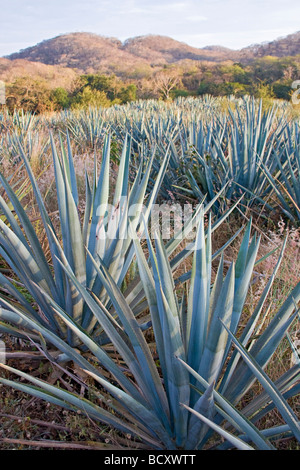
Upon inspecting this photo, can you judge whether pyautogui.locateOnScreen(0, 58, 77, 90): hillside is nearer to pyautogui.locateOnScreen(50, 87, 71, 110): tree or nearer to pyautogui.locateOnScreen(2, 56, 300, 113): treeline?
pyautogui.locateOnScreen(2, 56, 300, 113): treeline

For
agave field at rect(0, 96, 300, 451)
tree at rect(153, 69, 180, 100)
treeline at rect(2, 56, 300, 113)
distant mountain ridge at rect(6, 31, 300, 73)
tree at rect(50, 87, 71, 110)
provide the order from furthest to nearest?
distant mountain ridge at rect(6, 31, 300, 73) → tree at rect(50, 87, 71, 110) → tree at rect(153, 69, 180, 100) → treeline at rect(2, 56, 300, 113) → agave field at rect(0, 96, 300, 451)

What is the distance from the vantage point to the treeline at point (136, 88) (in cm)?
2001

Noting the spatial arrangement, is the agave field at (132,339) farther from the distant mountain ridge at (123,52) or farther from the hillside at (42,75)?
the distant mountain ridge at (123,52)

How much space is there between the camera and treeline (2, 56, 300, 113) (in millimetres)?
20006

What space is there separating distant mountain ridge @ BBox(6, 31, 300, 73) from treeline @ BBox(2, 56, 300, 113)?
26350mm

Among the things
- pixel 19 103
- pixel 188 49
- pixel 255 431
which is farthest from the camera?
pixel 188 49

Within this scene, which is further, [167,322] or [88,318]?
[88,318]

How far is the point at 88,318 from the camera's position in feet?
5.98

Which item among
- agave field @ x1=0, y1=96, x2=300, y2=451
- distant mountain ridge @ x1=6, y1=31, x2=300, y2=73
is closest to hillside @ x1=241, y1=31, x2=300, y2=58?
distant mountain ridge @ x1=6, y1=31, x2=300, y2=73

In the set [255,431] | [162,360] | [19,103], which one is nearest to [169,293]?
[162,360]

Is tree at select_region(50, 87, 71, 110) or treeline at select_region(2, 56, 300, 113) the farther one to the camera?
tree at select_region(50, 87, 71, 110)

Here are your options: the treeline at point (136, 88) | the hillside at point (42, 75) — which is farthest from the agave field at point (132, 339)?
the hillside at point (42, 75)

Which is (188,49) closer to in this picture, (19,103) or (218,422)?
(19,103)

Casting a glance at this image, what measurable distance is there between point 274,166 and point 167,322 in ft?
9.60
